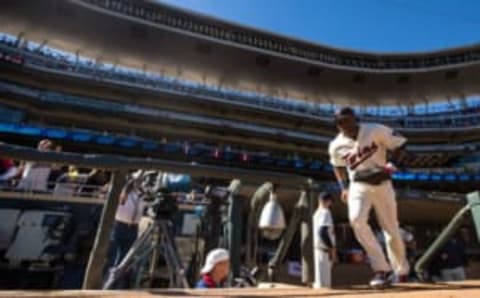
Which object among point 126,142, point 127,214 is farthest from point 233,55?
point 127,214

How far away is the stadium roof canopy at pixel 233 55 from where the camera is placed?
29.1 meters

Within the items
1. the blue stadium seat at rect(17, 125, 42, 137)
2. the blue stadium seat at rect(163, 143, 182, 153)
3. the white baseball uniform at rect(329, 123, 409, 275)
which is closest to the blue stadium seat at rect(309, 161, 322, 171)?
the blue stadium seat at rect(163, 143, 182, 153)

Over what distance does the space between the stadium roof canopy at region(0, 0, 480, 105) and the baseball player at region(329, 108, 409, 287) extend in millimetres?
28657

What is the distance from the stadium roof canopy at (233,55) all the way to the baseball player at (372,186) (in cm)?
2866

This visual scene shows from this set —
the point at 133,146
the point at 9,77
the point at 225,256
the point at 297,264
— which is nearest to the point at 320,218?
the point at 225,256

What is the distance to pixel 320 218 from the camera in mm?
4742

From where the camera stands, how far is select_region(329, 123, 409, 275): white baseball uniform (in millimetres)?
3469

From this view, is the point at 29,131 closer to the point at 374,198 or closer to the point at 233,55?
the point at 233,55

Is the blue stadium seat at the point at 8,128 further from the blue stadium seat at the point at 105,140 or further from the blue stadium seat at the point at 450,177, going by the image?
the blue stadium seat at the point at 450,177

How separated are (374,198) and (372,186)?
0.11m

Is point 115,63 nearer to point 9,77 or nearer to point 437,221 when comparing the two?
point 9,77

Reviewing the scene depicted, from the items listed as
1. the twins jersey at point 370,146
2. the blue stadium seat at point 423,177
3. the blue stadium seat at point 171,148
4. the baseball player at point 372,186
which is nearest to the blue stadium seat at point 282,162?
the blue stadium seat at point 171,148

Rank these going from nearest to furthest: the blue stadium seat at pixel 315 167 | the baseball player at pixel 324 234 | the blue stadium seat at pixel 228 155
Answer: the baseball player at pixel 324 234 → the blue stadium seat at pixel 228 155 → the blue stadium seat at pixel 315 167

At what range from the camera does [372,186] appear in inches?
137
